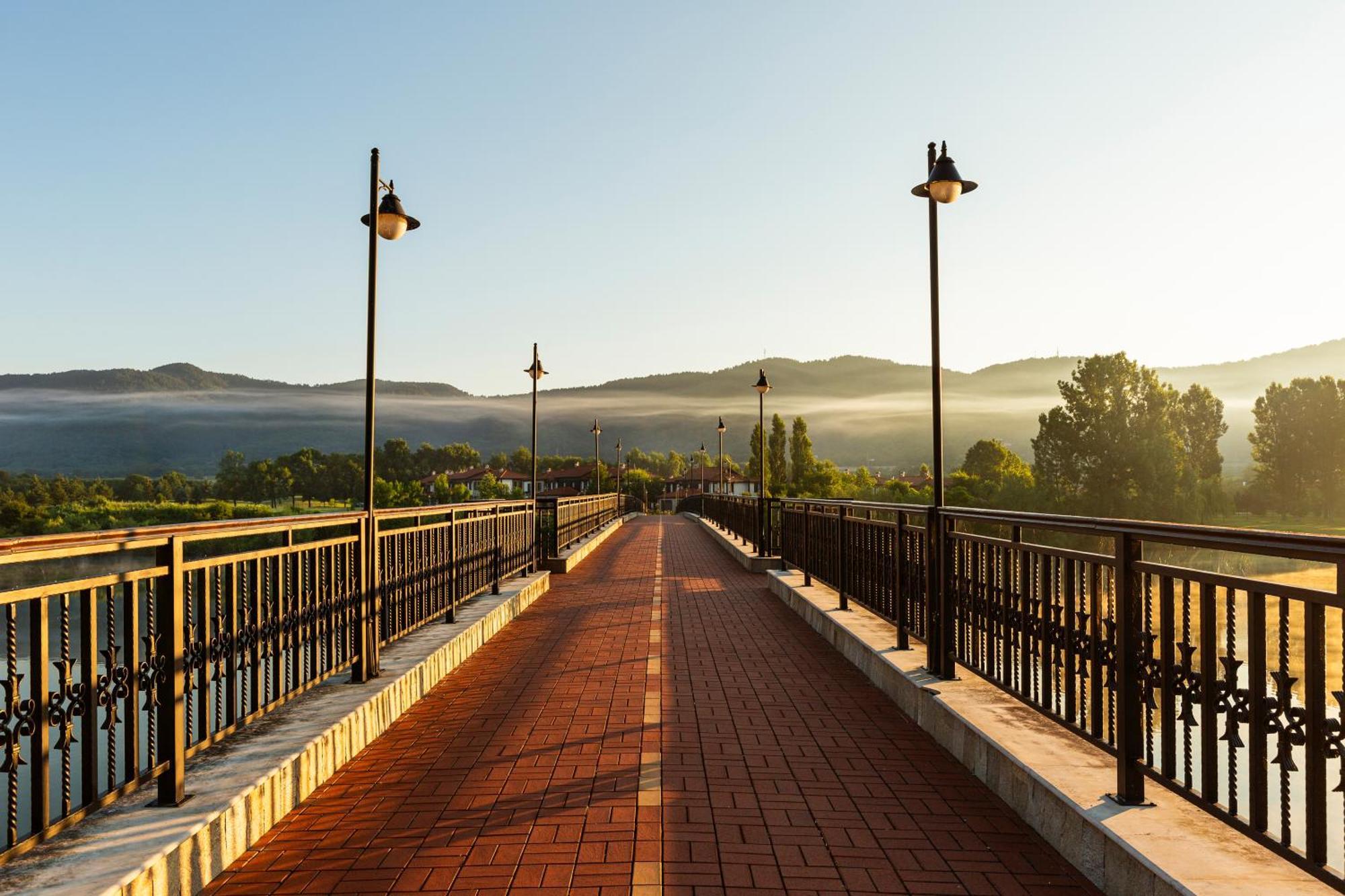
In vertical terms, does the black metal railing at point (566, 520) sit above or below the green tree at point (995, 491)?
above

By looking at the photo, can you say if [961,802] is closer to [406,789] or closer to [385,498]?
[406,789]

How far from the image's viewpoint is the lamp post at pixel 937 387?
19.2 feet

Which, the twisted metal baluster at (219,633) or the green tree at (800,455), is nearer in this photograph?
the twisted metal baluster at (219,633)

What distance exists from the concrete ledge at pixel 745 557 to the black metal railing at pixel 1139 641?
302 inches

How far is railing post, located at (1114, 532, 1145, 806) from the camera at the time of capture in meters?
3.56

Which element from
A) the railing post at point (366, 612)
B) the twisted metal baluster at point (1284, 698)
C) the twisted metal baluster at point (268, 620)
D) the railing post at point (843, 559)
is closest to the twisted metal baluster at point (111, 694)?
the twisted metal baluster at point (268, 620)

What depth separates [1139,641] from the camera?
142 inches

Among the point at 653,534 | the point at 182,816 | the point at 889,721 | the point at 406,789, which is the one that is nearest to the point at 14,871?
the point at 182,816

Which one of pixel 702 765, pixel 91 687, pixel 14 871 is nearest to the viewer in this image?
pixel 14 871

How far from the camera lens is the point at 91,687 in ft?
10.6

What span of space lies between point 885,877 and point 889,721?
2.34 meters

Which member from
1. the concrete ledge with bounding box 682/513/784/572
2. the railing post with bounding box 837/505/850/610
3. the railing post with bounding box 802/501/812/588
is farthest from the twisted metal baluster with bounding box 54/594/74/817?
the concrete ledge with bounding box 682/513/784/572

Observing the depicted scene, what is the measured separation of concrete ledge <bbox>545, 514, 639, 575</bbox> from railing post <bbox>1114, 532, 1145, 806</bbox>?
12002mm

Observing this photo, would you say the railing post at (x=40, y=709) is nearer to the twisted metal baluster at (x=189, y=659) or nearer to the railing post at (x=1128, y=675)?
the twisted metal baluster at (x=189, y=659)
